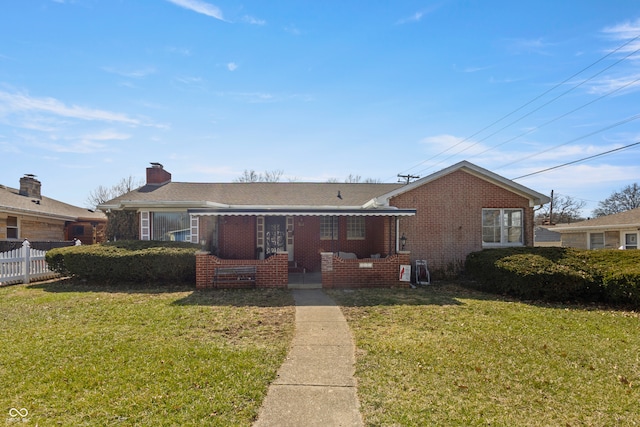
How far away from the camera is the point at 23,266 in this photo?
11891 mm

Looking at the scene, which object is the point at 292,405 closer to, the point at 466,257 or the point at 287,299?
the point at 287,299

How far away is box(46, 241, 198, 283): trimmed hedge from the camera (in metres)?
11.2

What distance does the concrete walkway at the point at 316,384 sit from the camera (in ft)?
12.0

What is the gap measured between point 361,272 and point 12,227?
56.2 feet

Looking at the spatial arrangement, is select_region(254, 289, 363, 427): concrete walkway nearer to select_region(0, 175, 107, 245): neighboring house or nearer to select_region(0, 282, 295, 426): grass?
select_region(0, 282, 295, 426): grass

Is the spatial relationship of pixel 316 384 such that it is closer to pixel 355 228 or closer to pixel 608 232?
pixel 355 228

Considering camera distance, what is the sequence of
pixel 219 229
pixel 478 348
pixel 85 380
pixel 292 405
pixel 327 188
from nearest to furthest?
pixel 292 405
pixel 85 380
pixel 478 348
pixel 219 229
pixel 327 188

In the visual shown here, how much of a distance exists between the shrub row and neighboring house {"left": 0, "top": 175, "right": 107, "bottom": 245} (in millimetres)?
19208

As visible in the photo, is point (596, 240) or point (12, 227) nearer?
point (12, 227)

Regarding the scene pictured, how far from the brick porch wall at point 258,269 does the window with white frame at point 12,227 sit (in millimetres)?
12494

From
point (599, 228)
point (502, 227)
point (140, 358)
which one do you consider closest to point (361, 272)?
point (502, 227)

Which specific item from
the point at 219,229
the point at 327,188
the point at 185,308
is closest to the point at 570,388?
the point at 185,308

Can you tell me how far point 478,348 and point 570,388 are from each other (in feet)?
4.69

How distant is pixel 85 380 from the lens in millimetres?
4340
